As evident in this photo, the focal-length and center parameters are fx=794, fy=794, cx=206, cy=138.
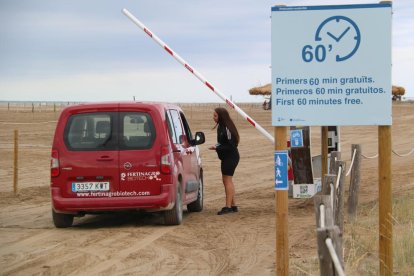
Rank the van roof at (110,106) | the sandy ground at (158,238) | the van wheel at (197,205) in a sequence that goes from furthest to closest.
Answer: the van wheel at (197,205)
the van roof at (110,106)
the sandy ground at (158,238)

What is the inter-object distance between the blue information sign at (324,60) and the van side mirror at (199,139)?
6.19 meters

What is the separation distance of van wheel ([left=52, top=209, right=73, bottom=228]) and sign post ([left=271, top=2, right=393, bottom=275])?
17.8 ft

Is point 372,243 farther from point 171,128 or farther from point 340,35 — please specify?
point 171,128

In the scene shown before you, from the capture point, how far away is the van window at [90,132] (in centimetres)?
1131

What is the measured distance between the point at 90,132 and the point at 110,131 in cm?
29

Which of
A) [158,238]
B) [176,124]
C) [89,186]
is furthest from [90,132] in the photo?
[158,238]

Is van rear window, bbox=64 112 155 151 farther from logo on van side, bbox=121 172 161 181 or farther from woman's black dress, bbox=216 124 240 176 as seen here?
woman's black dress, bbox=216 124 240 176

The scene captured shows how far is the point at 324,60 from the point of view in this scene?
683 centimetres

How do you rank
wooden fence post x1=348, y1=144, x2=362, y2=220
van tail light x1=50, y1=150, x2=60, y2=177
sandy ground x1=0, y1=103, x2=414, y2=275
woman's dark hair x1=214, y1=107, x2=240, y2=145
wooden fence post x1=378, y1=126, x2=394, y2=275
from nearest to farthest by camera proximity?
wooden fence post x1=378, y1=126, x2=394, y2=275 → sandy ground x1=0, y1=103, x2=414, y2=275 → van tail light x1=50, y1=150, x2=60, y2=177 → wooden fence post x1=348, y1=144, x2=362, y2=220 → woman's dark hair x1=214, y1=107, x2=240, y2=145

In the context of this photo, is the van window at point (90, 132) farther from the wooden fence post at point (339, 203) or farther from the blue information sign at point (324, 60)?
the blue information sign at point (324, 60)

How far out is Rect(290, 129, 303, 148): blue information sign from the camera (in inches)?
535

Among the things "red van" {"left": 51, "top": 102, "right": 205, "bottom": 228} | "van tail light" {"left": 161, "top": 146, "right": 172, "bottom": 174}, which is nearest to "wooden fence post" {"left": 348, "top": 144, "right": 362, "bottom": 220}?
"red van" {"left": 51, "top": 102, "right": 205, "bottom": 228}

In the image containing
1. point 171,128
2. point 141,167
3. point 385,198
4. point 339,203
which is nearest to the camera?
point 385,198

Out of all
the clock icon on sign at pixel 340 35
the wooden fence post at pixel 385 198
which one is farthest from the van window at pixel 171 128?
the clock icon on sign at pixel 340 35
